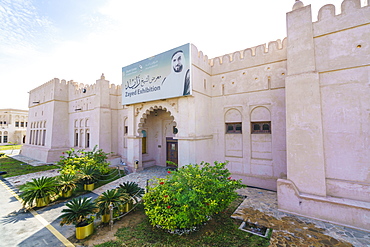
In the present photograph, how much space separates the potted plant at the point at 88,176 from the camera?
8961 mm

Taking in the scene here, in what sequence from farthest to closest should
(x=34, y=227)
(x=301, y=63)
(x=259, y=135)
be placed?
(x=259, y=135), (x=301, y=63), (x=34, y=227)

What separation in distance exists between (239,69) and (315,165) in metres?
6.30

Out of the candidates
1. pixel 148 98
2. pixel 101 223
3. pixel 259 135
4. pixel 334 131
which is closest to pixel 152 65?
pixel 148 98

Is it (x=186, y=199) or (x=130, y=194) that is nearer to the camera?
(x=186, y=199)

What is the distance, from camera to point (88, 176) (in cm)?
902

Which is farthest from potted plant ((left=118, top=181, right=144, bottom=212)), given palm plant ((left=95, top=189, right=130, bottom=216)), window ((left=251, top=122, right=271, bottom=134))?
window ((left=251, top=122, right=271, bottom=134))

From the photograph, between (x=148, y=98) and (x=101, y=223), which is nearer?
(x=101, y=223)

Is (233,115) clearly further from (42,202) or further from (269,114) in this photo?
(42,202)

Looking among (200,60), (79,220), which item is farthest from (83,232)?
(200,60)

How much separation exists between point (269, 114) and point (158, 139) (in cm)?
863

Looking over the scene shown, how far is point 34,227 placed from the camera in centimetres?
549

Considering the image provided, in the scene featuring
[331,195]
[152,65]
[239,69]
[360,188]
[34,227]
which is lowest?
[34,227]

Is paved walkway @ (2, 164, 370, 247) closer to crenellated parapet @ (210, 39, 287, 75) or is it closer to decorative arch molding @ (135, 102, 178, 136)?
decorative arch molding @ (135, 102, 178, 136)

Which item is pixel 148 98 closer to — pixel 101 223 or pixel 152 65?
pixel 152 65
